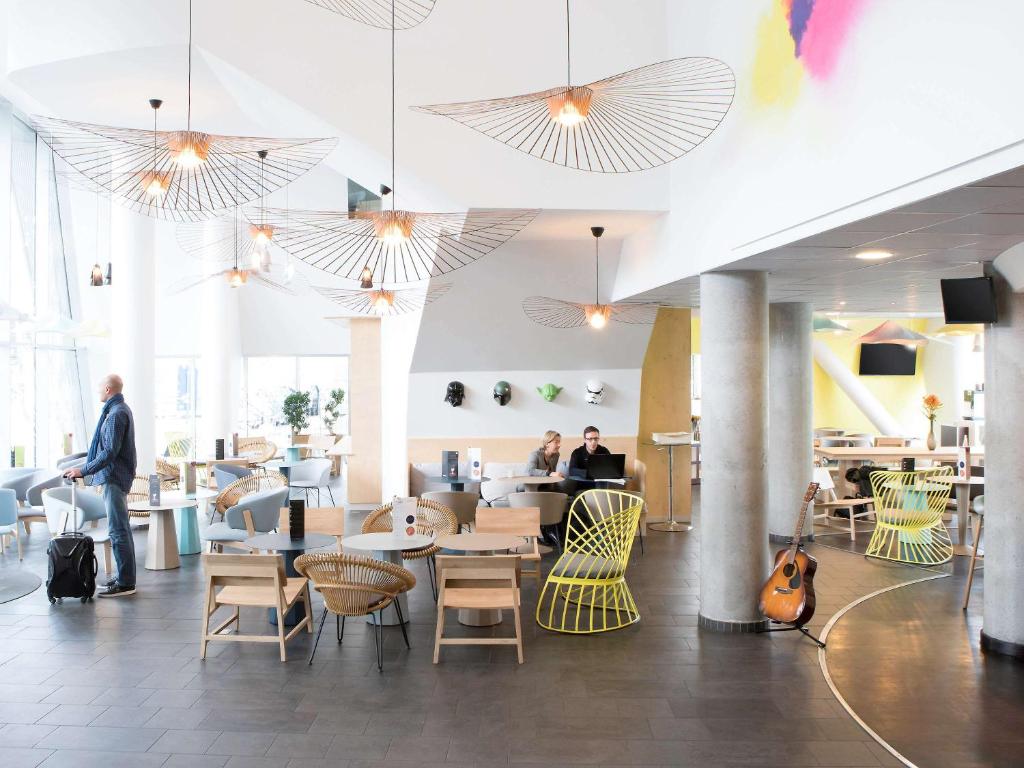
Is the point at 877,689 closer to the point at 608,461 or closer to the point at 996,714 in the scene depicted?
→ the point at 996,714

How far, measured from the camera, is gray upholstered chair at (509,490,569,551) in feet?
30.4

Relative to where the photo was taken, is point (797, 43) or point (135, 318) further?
point (135, 318)

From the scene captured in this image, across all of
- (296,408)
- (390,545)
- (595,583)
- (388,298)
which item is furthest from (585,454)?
(296,408)

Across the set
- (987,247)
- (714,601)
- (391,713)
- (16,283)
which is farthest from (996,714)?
(16,283)

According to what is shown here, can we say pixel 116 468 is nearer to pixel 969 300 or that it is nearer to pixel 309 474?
pixel 309 474

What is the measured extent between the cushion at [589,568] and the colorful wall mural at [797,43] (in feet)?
12.3

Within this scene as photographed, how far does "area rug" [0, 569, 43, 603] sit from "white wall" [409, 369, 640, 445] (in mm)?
5043

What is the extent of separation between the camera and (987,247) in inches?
239

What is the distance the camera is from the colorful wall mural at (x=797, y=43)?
5.14 meters

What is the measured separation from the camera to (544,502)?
369 inches

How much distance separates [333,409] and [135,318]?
7774 mm

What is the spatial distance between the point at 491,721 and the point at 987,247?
4575 millimetres

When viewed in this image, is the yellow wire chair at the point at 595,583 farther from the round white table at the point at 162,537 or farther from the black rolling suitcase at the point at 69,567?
the round white table at the point at 162,537

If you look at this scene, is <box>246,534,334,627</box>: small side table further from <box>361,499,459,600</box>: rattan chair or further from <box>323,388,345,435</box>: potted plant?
<box>323,388,345,435</box>: potted plant
